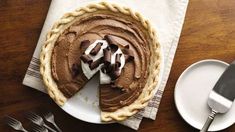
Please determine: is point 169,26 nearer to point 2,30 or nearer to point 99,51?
point 99,51

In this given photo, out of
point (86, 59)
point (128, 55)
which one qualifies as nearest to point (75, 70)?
point (86, 59)

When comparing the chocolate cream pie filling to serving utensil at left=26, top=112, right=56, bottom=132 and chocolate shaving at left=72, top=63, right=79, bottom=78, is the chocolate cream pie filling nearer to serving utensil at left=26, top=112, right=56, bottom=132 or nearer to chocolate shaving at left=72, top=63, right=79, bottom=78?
chocolate shaving at left=72, top=63, right=79, bottom=78

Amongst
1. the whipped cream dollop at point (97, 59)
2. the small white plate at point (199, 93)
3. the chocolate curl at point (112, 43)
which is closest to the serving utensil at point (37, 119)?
the whipped cream dollop at point (97, 59)

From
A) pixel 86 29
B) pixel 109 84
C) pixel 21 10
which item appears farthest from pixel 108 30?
pixel 21 10

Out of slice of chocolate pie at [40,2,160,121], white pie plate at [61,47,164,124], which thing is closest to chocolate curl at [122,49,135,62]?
slice of chocolate pie at [40,2,160,121]

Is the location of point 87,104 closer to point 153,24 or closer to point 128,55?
point 128,55

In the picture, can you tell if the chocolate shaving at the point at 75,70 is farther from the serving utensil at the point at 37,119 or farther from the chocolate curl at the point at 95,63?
the serving utensil at the point at 37,119
